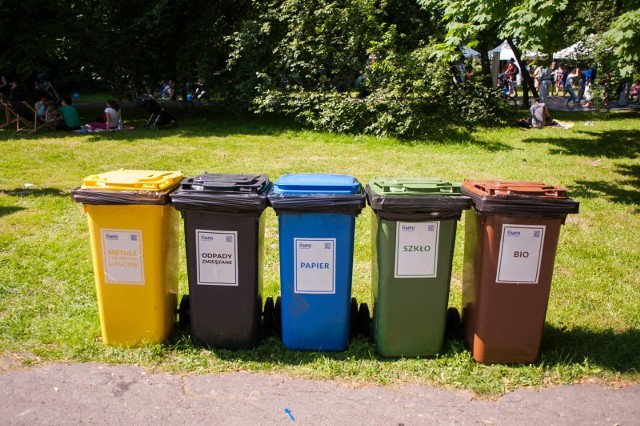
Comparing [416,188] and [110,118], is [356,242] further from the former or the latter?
[110,118]

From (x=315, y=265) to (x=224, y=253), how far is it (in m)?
0.62

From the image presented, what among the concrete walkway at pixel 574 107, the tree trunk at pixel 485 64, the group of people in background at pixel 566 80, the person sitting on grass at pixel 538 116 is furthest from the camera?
the group of people in background at pixel 566 80

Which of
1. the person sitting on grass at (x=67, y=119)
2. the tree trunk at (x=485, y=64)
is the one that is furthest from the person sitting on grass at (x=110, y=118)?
the tree trunk at (x=485, y=64)

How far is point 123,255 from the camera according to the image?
3.84 m

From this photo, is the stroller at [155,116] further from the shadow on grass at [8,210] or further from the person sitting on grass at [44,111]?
the shadow on grass at [8,210]

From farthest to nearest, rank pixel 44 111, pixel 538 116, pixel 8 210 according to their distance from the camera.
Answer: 1. pixel 538 116
2. pixel 44 111
3. pixel 8 210

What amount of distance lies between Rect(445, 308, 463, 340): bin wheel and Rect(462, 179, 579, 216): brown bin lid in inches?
37.0

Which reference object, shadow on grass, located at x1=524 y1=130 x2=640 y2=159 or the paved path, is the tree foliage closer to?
shadow on grass, located at x1=524 y1=130 x2=640 y2=159

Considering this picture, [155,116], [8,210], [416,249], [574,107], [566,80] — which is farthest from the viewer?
[566,80]

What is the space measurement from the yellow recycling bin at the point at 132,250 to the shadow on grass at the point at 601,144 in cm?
1038

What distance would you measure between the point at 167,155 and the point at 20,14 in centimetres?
770

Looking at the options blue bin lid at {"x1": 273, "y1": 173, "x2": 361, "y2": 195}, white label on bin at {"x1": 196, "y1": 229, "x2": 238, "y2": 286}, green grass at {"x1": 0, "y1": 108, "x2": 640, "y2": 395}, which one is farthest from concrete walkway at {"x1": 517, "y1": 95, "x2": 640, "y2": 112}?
white label on bin at {"x1": 196, "y1": 229, "x2": 238, "y2": 286}

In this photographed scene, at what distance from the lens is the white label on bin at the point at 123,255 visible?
3.82m

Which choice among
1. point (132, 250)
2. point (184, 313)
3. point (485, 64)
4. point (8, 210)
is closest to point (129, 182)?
point (132, 250)
